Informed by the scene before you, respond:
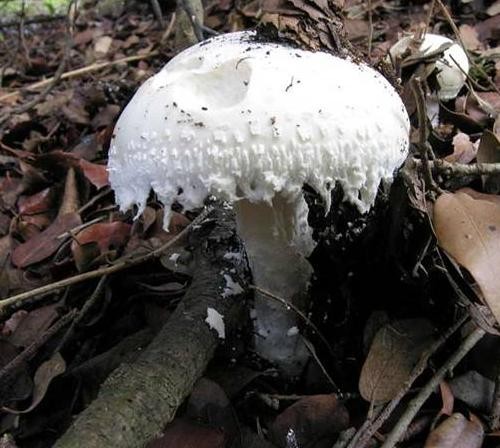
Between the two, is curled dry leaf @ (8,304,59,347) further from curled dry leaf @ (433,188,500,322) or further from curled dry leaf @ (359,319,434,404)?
curled dry leaf @ (433,188,500,322)

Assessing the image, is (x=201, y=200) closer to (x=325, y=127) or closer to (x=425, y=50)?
(x=325, y=127)

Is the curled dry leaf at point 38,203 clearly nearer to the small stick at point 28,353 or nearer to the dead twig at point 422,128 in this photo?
→ the small stick at point 28,353

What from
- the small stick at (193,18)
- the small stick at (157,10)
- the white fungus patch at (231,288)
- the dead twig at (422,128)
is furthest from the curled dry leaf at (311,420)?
the small stick at (157,10)

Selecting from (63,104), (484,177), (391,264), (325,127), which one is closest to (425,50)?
(484,177)

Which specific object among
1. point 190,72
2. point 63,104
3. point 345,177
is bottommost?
point 63,104

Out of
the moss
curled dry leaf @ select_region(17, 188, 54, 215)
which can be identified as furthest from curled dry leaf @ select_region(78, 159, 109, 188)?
the moss

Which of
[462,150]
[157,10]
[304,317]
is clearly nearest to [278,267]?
[304,317]
